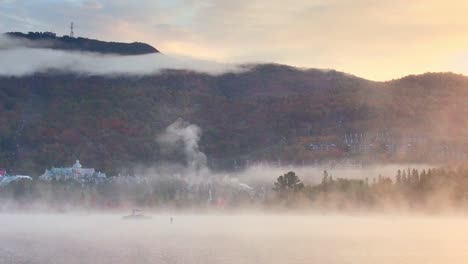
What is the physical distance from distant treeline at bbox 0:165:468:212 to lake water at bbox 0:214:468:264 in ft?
A: 7.21

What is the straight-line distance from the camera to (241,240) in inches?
3191

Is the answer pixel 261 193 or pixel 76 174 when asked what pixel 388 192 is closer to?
Result: pixel 261 193

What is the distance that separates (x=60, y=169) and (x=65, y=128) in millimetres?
30564

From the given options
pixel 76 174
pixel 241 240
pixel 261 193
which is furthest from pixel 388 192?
pixel 76 174

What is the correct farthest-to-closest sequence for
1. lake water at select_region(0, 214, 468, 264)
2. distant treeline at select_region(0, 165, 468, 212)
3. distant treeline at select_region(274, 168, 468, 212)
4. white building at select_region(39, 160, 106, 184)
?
white building at select_region(39, 160, 106, 184), distant treeline at select_region(0, 165, 468, 212), distant treeline at select_region(274, 168, 468, 212), lake water at select_region(0, 214, 468, 264)

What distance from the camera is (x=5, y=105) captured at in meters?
195

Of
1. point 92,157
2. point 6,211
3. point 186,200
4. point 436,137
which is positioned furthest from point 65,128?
point 436,137

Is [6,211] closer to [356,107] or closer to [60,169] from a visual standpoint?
[60,169]

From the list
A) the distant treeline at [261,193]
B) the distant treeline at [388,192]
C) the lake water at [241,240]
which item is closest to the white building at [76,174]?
the distant treeline at [261,193]

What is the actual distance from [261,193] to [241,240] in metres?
47.6

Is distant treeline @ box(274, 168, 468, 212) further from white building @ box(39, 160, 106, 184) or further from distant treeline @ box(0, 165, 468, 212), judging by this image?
white building @ box(39, 160, 106, 184)

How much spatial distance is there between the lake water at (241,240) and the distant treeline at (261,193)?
2199 mm

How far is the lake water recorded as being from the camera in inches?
2603

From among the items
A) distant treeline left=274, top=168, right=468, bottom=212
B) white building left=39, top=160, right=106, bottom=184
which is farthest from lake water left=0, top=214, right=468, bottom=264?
white building left=39, top=160, right=106, bottom=184
